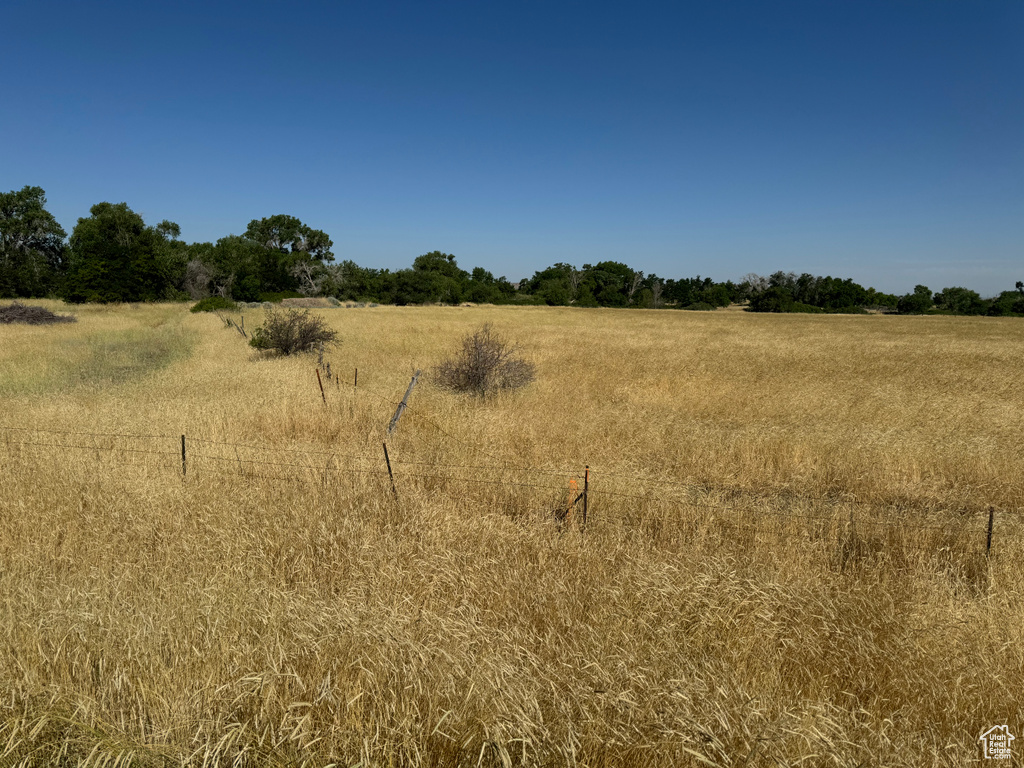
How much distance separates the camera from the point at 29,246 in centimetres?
6234

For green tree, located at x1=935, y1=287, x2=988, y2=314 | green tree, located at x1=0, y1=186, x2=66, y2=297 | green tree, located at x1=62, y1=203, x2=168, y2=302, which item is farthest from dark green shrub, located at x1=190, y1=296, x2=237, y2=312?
green tree, located at x1=935, y1=287, x2=988, y2=314

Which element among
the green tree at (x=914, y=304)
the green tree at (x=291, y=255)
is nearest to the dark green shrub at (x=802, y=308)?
the green tree at (x=914, y=304)

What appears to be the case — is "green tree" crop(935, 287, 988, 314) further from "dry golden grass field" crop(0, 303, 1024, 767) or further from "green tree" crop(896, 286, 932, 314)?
"dry golden grass field" crop(0, 303, 1024, 767)

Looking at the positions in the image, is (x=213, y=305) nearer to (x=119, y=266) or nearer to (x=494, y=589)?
(x=119, y=266)

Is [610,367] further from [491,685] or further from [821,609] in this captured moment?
[491,685]

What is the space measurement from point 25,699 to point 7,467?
6172mm

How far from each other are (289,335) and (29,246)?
65618 millimetres

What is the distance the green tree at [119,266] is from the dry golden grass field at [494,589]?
46048mm

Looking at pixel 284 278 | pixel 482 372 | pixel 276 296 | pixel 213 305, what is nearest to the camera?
pixel 482 372

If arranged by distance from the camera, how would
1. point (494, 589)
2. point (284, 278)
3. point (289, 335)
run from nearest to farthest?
point (494, 589), point (289, 335), point (284, 278)

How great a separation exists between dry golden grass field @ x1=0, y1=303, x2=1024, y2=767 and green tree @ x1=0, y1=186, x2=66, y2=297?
58012mm

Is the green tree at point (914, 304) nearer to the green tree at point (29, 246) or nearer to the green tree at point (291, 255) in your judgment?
the green tree at point (291, 255)

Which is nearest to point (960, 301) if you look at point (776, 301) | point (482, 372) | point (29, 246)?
point (776, 301)

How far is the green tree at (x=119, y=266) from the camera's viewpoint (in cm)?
4759
